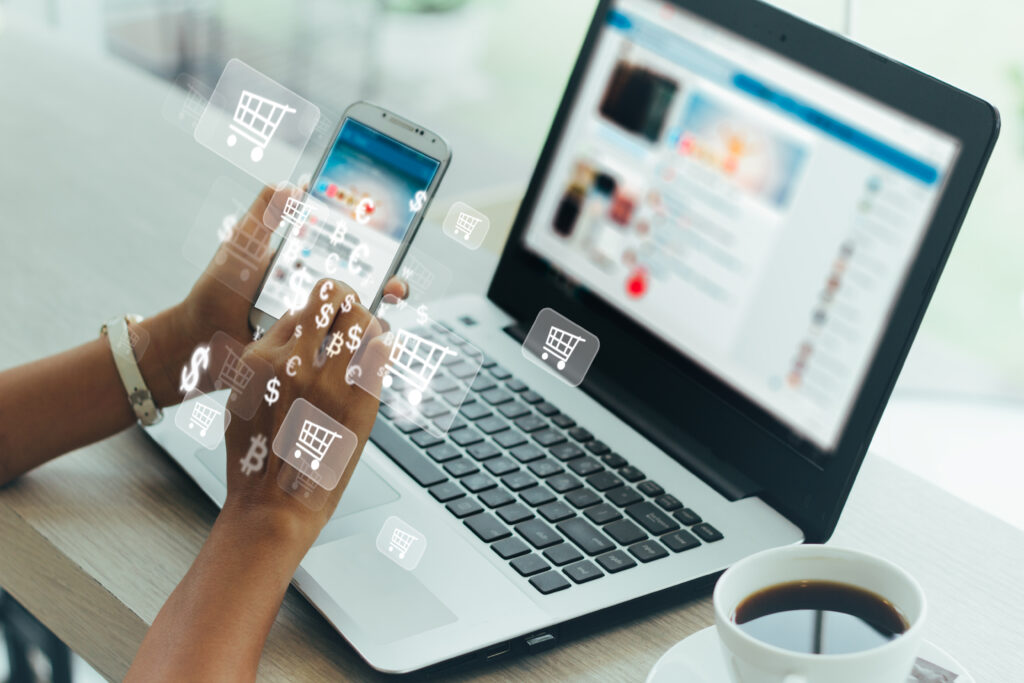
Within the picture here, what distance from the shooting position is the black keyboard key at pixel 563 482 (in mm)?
590

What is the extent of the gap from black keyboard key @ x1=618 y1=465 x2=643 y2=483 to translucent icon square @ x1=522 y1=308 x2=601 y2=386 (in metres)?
0.10

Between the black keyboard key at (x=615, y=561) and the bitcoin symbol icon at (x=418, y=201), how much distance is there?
23cm

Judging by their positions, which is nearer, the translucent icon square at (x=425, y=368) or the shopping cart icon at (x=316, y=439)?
the shopping cart icon at (x=316, y=439)

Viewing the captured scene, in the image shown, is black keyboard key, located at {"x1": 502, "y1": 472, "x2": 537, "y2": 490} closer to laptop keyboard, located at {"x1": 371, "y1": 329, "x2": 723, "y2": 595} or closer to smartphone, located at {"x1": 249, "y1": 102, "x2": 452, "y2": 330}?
laptop keyboard, located at {"x1": 371, "y1": 329, "x2": 723, "y2": 595}

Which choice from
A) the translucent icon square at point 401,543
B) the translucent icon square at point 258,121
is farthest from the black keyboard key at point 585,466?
the translucent icon square at point 258,121

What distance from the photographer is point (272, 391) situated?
0.53m

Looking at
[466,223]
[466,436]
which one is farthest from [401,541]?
[466,223]

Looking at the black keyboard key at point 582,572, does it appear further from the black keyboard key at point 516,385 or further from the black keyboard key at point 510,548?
the black keyboard key at point 516,385

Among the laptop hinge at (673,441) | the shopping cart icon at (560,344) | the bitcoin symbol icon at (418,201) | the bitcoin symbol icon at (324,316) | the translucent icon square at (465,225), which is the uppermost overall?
the bitcoin symbol icon at (418,201)

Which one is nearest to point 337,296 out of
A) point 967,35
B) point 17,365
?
point 17,365

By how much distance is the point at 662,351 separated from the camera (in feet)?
2.14

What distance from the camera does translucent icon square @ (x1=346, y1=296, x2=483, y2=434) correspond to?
65cm

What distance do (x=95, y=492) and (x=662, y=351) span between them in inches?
13.9

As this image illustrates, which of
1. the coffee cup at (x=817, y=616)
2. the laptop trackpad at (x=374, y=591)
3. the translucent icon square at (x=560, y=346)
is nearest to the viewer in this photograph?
the coffee cup at (x=817, y=616)
